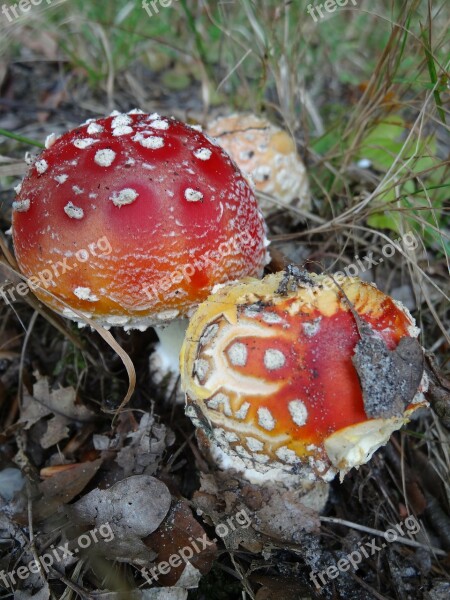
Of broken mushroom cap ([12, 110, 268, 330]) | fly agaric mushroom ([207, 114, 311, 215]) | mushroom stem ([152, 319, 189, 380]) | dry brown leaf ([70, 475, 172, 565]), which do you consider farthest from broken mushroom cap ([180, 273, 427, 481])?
fly agaric mushroom ([207, 114, 311, 215])

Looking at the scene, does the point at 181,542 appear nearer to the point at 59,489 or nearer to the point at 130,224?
the point at 59,489

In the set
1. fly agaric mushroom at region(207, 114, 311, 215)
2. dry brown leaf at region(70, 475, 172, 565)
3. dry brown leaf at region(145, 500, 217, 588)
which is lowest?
dry brown leaf at region(145, 500, 217, 588)

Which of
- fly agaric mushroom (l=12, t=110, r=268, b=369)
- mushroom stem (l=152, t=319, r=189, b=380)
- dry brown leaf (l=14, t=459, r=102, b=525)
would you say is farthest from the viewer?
mushroom stem (l=152, t=319, r=189, b=380)

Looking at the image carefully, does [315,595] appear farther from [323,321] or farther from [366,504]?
[323,321]

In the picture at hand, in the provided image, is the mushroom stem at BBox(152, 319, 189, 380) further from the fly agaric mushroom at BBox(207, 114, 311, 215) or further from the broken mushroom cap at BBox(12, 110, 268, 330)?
the fly agaric mushroom at BBox(207, 114, 311, 215)

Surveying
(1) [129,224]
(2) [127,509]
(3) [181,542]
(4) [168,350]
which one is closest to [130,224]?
(1) [129,224]

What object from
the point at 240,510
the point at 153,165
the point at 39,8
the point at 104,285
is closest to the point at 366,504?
the point at 240,510
